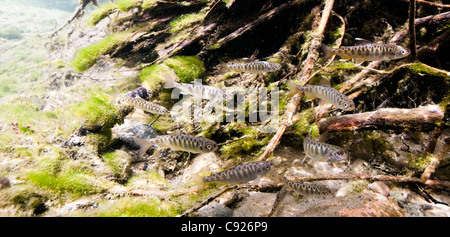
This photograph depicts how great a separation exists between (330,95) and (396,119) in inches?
40.5

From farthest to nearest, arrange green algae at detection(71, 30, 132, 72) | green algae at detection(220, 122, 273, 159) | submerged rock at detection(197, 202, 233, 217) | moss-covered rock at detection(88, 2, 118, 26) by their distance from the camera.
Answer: moss-covered rock at detection(88, 2, 118, 26)
green algae at detection(71, 30, 132, 72)
green algae at detection(220, 122, 273, 159)
submerged rock at detection(197, 202, 233, 217)

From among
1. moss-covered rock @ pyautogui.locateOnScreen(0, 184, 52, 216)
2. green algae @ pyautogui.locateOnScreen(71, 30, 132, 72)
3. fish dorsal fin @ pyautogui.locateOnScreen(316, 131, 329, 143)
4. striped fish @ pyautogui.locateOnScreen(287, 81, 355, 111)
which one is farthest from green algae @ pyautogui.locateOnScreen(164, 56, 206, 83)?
moss-covered rock @ pyautogui.locateOnScreen(0, 184, 52, 216)

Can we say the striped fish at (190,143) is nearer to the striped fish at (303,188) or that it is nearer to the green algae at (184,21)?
the striped fish at (303,188)

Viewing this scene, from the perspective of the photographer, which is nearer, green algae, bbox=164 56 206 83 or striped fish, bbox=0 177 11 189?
striped fish, bbox=0 177 11 189

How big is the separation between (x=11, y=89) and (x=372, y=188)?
830 inches

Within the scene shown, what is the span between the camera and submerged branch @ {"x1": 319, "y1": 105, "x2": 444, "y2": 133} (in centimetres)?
303

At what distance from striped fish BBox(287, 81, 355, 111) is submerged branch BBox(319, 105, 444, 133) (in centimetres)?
38

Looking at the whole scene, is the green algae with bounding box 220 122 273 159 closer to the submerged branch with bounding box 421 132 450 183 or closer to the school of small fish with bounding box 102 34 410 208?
the school of small fish with bounding box 102 34 410 208

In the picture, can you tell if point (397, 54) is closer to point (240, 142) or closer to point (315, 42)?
point (315, 42)

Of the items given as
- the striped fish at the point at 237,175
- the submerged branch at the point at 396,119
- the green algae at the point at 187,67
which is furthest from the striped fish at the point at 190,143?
the green algae at the point at 187,67

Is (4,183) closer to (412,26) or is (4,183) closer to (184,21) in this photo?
(184,21)

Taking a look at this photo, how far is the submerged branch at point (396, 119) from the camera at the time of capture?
3.03 m

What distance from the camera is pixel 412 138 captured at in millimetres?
3969
